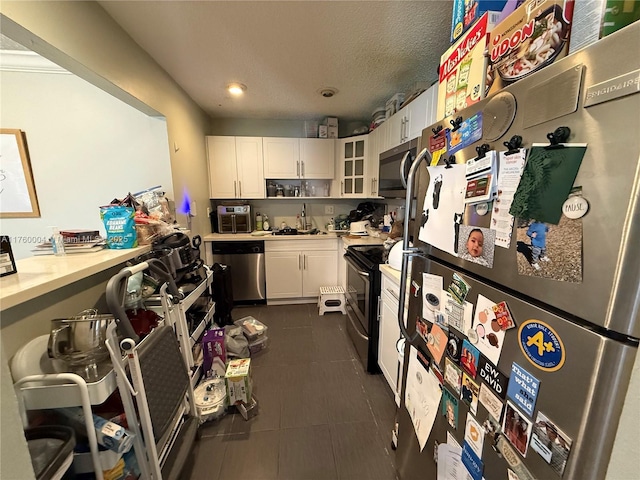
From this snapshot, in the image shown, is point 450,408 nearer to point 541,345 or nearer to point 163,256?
point 541,345

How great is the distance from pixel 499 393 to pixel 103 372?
1.37 metres

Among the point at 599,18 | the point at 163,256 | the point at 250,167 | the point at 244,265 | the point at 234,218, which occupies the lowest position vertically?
the point at 244,265

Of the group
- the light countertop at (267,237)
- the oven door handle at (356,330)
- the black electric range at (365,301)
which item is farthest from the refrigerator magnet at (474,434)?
the light countertop at (267,237)

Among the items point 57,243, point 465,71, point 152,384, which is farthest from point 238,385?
point 465,71

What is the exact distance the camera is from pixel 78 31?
4.16 ft

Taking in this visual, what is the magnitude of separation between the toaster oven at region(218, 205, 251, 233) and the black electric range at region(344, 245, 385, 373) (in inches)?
64.8

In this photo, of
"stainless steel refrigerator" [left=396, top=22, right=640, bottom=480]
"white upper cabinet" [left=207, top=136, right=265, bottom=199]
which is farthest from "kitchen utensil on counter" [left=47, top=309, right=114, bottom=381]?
"white upper cabinet" [left=207, top=136, right=265, bottom=199]

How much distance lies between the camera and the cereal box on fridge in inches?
31.0

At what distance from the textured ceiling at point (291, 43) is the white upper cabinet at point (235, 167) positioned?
674 millimetres

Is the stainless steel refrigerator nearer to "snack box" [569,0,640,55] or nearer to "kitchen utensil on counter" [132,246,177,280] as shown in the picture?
"snack box" [569,0,640,55]

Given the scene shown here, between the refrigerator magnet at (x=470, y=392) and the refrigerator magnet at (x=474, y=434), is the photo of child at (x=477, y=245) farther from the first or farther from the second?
the refrigerator magnet at (x=474, y=434)

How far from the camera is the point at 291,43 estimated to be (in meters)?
1.75

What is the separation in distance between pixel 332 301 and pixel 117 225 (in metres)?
2.25

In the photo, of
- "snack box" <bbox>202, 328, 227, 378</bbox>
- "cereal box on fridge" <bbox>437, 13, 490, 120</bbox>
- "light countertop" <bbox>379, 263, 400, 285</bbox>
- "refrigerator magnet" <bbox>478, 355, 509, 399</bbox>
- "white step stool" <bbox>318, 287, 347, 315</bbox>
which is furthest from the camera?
"white step stool" <bbox>318, 287, 347, 315</bbox>
